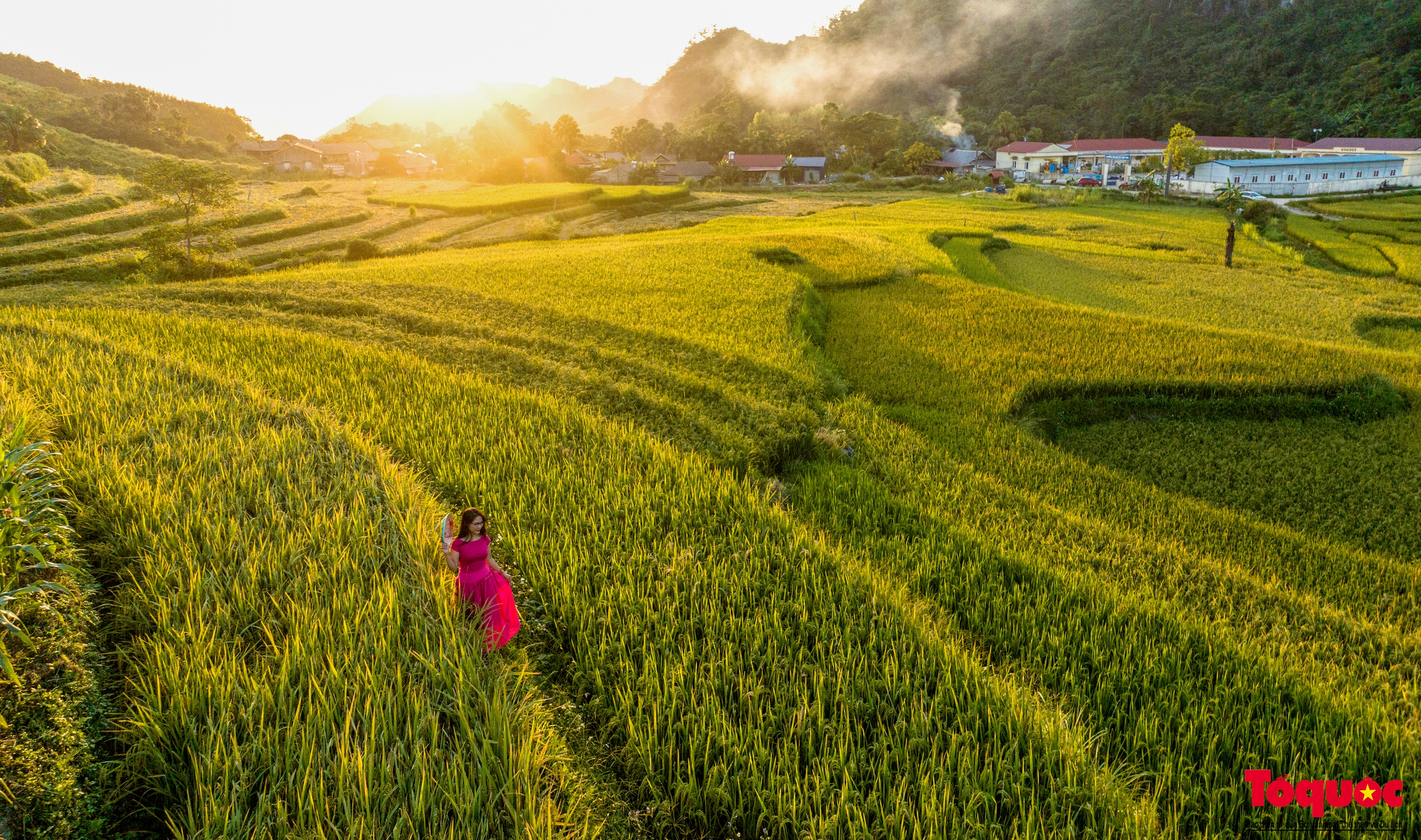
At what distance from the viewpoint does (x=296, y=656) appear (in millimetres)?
2615

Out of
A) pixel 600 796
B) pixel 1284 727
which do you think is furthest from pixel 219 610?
pixel 1284 727

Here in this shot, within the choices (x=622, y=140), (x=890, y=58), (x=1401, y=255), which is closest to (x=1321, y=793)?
(x=1401, y=255)

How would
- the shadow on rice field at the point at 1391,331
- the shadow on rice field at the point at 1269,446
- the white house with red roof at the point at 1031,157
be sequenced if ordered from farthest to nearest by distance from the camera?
the white house with red roof at the point at 1031,157
the shadow on rice field at the point at 1391,331
the shadow on rice field at the point at 1269,446

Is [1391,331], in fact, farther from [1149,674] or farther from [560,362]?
[560,362]

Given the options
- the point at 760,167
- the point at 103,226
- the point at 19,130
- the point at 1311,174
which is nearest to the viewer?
the point at 103,226

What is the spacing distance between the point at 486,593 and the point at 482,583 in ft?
0.16

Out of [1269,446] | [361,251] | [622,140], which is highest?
[622,140]

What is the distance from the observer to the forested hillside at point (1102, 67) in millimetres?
53594

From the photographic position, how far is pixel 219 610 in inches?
110

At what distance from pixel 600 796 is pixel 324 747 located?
956mm

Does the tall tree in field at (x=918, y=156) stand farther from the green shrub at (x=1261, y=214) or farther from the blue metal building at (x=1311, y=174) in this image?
the green shrub at (x=1261, y=214)

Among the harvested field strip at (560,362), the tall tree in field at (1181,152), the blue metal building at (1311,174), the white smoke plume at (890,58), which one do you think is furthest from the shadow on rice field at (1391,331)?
the white smoke plume at (890,58)

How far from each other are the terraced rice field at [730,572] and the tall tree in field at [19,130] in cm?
3166

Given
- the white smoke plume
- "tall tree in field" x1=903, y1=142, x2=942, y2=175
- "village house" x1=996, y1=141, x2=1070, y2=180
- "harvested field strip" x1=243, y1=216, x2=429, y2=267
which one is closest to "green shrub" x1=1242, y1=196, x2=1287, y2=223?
"village house" x1=996, y1=141, x2=1070, y2=180
